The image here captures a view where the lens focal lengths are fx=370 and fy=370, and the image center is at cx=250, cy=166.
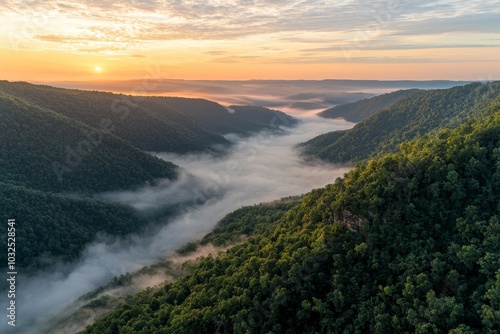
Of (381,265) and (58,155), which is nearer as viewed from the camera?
(381,265)

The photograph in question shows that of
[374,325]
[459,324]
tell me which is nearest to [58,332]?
[374,325]

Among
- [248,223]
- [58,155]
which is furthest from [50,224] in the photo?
[248,223]

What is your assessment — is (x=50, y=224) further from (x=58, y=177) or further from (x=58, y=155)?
(x=58, y=155)

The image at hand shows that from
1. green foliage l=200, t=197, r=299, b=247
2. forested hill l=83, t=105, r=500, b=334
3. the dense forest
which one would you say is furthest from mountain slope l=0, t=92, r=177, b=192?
forested hill l=83, t=105, r=500, b=334

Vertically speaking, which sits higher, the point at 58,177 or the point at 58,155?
the point at 58,155

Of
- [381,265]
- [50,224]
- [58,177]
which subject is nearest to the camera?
[381,265]

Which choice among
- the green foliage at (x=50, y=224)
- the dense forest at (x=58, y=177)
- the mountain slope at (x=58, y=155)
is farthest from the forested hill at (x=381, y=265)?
the mountain slope at (x=58, y=155)

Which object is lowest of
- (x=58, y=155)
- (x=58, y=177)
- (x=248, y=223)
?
(x=248, y=223)

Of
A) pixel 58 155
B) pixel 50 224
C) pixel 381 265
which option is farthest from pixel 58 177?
pixel 381 265

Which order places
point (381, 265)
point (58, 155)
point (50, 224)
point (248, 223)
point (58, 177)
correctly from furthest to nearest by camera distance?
point (58, 155) → point (58, 177) → point (50, 224) → point (248, 223) → point (381, 265)
